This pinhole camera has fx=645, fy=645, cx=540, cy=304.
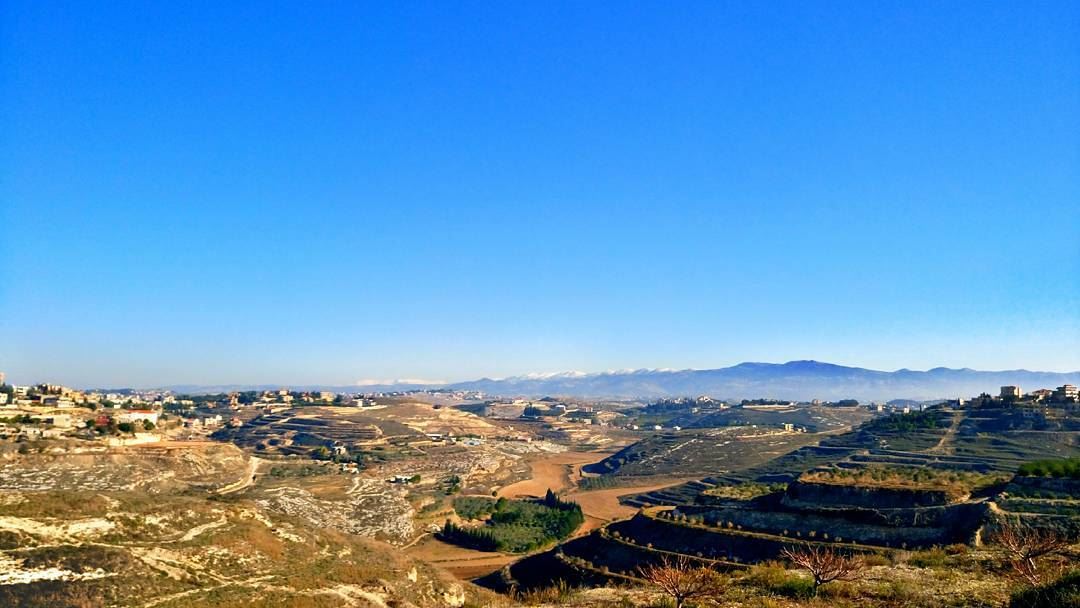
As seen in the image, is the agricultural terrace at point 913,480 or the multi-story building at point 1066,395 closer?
the agricultural terrace at point 913,480

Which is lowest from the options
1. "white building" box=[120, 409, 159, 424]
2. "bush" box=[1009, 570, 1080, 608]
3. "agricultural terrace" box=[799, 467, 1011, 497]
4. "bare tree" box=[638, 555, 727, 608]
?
"white building" box=[120, 409, 159, 424]

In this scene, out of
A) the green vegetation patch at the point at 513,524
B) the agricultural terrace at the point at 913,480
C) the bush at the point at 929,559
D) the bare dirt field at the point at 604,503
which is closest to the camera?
the bush at the point at 929,559

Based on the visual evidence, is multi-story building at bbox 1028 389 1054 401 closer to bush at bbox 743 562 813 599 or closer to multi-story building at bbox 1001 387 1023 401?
multi-story building at bbox 1001 387 1023 401

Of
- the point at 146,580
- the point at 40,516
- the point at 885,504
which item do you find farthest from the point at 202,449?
the point at 885,504

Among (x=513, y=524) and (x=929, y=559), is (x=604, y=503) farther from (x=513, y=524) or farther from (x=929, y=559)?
(x=929, y=559)

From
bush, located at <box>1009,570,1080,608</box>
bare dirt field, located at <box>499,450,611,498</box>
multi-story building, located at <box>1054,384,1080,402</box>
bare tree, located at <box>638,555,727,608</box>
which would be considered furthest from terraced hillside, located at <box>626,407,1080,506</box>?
bush, located at <box>1009,570,1080,608</box>

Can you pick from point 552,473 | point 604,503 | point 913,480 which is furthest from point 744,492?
point 552,473

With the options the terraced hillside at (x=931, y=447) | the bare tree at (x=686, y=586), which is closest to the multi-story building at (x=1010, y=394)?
the terraced hillside at (x=931, y=447)

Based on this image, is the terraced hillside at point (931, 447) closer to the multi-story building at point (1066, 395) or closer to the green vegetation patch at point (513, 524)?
the multi-story building at point (1066, 395)

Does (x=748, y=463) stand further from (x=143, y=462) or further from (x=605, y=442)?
(x=143, y=462)
